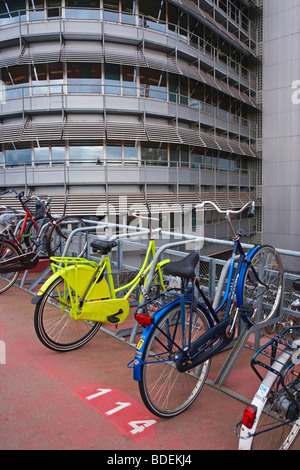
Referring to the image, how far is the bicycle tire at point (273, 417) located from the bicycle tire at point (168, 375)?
681 mm

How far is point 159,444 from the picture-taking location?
98.8 inches

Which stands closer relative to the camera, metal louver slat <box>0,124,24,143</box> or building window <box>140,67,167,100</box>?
metal louver slat <box>0,124,24,143</box>

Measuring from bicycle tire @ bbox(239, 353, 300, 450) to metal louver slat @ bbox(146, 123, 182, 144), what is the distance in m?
19.5

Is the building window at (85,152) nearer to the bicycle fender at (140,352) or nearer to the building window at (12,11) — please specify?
the building window at (12,11)

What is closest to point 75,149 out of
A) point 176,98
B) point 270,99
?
point 176,98

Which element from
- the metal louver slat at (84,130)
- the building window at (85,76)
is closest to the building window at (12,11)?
the building window at (85,76)

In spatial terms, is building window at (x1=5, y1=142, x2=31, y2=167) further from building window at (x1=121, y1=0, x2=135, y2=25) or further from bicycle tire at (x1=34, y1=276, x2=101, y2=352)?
bicycle tire at (x1=34, y1=276, x2=101, y2=352)

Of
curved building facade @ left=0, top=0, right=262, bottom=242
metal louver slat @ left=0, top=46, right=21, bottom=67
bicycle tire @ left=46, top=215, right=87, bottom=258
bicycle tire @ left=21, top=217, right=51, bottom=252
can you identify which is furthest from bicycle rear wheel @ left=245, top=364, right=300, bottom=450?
metal louver slat @ left=0, top=46, right=21, bottom=67

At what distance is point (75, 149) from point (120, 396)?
1911 centimetres

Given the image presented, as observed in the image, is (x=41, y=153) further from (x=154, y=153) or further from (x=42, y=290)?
(x=42, y=290)

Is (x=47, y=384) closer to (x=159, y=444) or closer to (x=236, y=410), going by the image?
(x=159, y=444)

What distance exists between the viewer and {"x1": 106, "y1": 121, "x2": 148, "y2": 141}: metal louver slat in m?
20.3

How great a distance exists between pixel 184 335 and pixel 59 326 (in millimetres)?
1908

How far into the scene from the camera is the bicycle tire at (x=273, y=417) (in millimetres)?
2193
